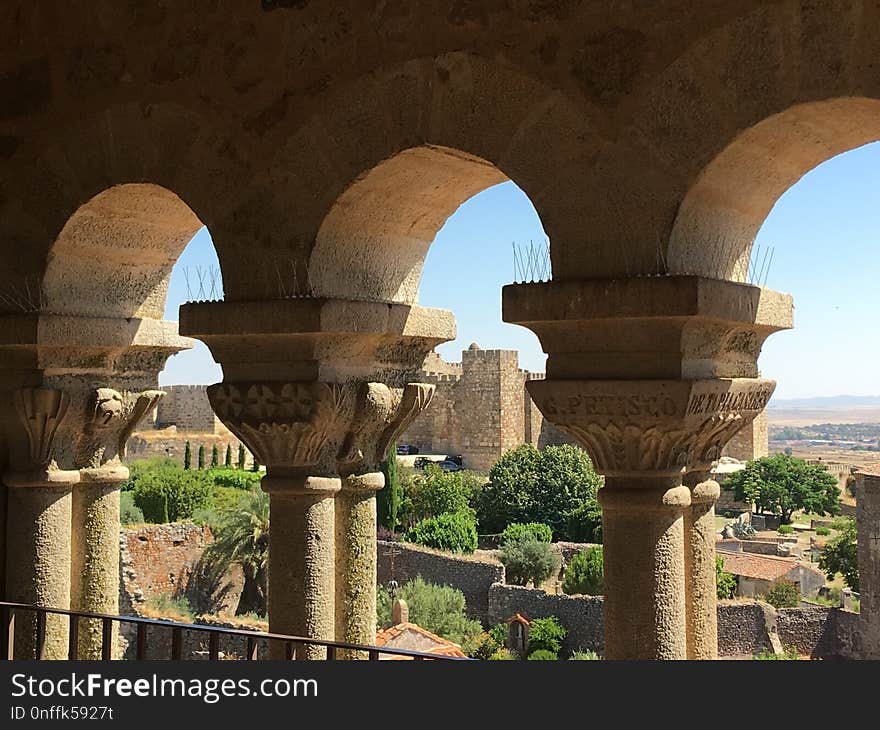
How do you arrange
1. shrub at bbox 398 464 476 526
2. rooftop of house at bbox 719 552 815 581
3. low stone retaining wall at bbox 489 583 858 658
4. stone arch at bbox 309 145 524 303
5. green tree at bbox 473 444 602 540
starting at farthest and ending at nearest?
1. green tree at bbox 473 444 602 540
2. shrub at bbox 398 464 476 526
3. rooftop of house at bbox 719 552 815 581
4. low stone retaining wall at bbox 489 583 858 658
5. stone arch at bbox 309 145 524 303

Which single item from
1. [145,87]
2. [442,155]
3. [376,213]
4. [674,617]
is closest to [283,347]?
[376,213]

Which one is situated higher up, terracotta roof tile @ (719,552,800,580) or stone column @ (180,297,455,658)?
stone column @ (180,297,455,658)

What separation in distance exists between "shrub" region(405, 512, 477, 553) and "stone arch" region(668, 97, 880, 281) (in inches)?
1036

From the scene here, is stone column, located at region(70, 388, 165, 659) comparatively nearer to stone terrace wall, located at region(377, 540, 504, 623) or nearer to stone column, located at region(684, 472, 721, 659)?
stone column, located at region(684, 472, 721, 659)

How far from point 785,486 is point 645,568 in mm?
37579

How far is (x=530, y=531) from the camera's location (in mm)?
29969

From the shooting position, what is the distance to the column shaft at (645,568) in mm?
3568

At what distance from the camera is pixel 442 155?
404 centimetres

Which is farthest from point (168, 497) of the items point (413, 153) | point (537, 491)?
point (413, 153)

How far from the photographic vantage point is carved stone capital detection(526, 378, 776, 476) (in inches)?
138

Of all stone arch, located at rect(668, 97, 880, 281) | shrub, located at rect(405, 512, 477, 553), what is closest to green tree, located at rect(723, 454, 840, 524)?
shrub, located at rect(405, 512, 477, 553)

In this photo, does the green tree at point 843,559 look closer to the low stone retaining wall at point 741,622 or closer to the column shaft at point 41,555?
the low stone retaining wall at point 741,622

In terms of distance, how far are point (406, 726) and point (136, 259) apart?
3.03 meters

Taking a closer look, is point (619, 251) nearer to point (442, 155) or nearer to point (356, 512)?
point (442, 155)
